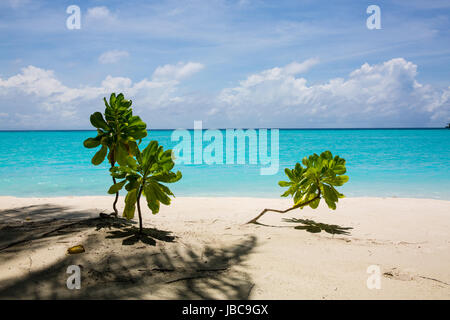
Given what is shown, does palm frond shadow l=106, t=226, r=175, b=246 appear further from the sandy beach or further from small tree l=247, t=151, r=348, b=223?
small tree l=247, t=151, r=348, b=223

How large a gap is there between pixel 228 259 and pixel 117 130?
1730mm

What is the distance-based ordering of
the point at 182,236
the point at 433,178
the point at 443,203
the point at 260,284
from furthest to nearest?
the point at 433,178 < the point at 443,203 < the point at 182,236 < the point at 260,284

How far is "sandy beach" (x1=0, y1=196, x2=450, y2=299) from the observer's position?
2.21 metres

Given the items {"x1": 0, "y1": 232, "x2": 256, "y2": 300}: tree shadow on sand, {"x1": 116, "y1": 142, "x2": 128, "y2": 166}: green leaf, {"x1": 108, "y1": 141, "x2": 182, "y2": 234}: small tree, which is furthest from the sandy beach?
{"x1": 116, "y1": 142, "x2": 128, "y2": 166}: green leaf

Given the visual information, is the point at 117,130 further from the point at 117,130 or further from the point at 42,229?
the point at 42,229

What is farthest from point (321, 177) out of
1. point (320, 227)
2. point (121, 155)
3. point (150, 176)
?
point (121, 155)

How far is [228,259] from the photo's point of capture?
282 centimetres

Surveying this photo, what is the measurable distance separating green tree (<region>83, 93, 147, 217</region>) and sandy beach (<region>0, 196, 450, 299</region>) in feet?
2.50

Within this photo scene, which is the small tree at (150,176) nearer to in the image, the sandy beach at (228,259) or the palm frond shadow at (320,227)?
the sandy beach at (228,259)
